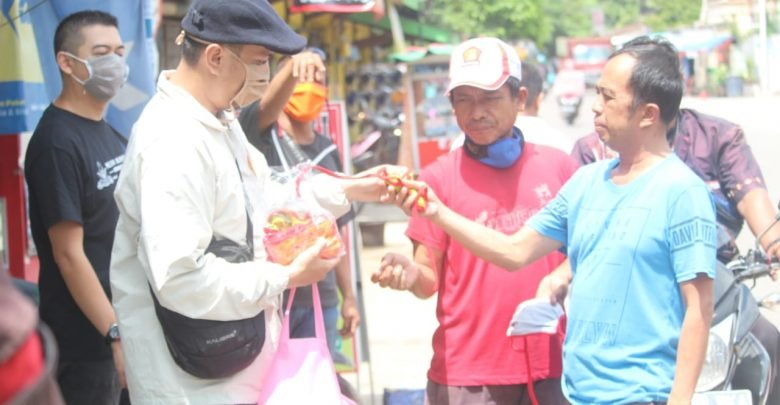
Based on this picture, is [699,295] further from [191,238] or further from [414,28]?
[414,28]

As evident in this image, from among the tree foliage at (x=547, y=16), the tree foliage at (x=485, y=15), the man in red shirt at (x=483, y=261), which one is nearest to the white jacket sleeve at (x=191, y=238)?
the man in red shirt at (x=483, y=261)

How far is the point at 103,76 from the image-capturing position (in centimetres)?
435

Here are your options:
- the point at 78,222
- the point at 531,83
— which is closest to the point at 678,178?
the point at 78,222

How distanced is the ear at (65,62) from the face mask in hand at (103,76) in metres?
0.02

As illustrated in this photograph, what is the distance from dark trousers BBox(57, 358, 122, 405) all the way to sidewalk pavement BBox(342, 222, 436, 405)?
2849 mm

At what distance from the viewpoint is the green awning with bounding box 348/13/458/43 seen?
1845 centimetres

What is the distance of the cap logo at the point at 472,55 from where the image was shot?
4.05m

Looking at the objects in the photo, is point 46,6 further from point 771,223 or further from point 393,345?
point 393,345

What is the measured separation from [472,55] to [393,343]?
5687 mm

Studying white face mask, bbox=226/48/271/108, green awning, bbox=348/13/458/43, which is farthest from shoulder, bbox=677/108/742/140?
green awning, bbox=348/13/458/43

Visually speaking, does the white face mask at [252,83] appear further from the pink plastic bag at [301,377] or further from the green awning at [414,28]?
the green awning at [414,28]

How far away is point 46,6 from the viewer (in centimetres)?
507

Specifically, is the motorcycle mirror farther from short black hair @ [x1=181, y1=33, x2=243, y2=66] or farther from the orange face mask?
Result: short black hair @ [x1=181, y1=33, x2=243, y2=66]

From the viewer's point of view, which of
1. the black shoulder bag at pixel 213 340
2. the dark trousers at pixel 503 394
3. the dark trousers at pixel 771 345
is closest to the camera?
the black shoulder bag at pixel 213 340
